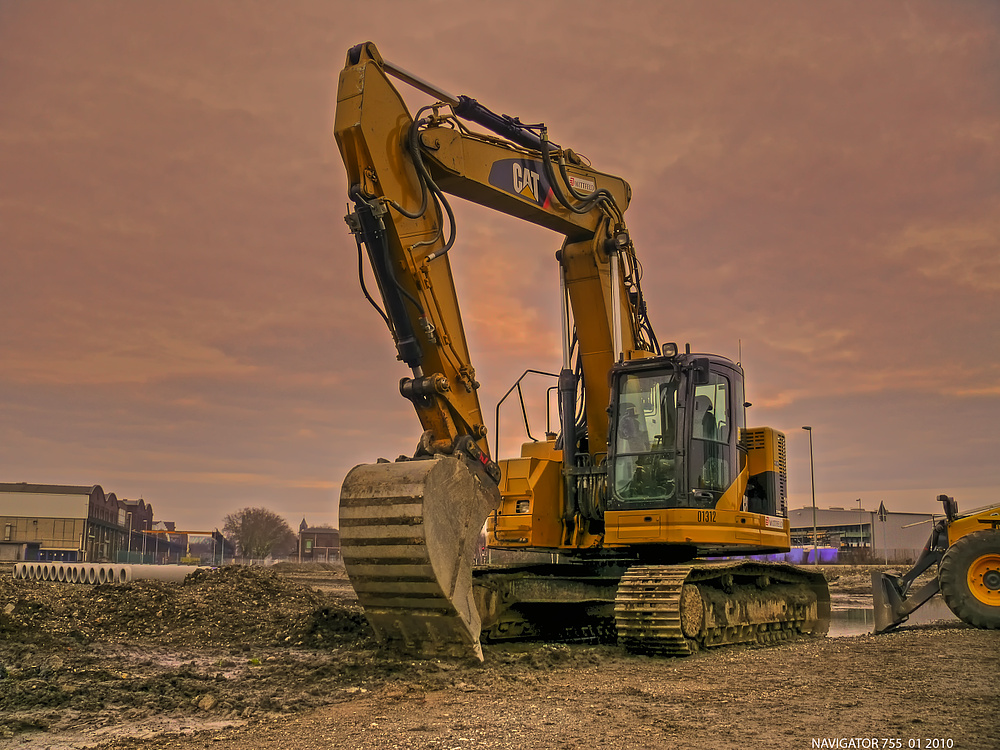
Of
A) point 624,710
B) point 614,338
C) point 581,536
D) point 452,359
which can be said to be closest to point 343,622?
point 581,536

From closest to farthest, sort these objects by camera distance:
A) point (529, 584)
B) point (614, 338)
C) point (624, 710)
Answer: point (624, 710) < point (529, 584) < point (614, 338)

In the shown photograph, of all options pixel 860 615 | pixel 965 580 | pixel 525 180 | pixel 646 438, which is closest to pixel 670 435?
pixel 646 438

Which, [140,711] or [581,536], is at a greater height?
[581,536]

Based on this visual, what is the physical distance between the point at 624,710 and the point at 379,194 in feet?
16.5

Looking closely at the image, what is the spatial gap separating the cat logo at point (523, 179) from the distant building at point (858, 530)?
197ft

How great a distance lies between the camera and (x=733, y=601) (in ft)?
35.8

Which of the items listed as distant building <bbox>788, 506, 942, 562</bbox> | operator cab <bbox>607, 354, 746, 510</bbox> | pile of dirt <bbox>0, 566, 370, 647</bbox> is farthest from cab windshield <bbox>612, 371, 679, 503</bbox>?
distant building <bbox>788, 506, 942, 562</bbox>

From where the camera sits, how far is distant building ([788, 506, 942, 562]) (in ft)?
230

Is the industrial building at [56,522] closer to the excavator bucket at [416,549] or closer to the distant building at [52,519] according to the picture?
the distant building at [52,519]

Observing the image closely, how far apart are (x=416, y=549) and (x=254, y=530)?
76.8 meters

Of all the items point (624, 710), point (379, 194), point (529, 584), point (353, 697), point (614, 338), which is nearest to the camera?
point (624, 710)

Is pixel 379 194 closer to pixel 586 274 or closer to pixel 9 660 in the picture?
pixel 586 274

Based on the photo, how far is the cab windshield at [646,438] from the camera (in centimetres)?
1004

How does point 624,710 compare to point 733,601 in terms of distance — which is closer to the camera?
point 624,710
